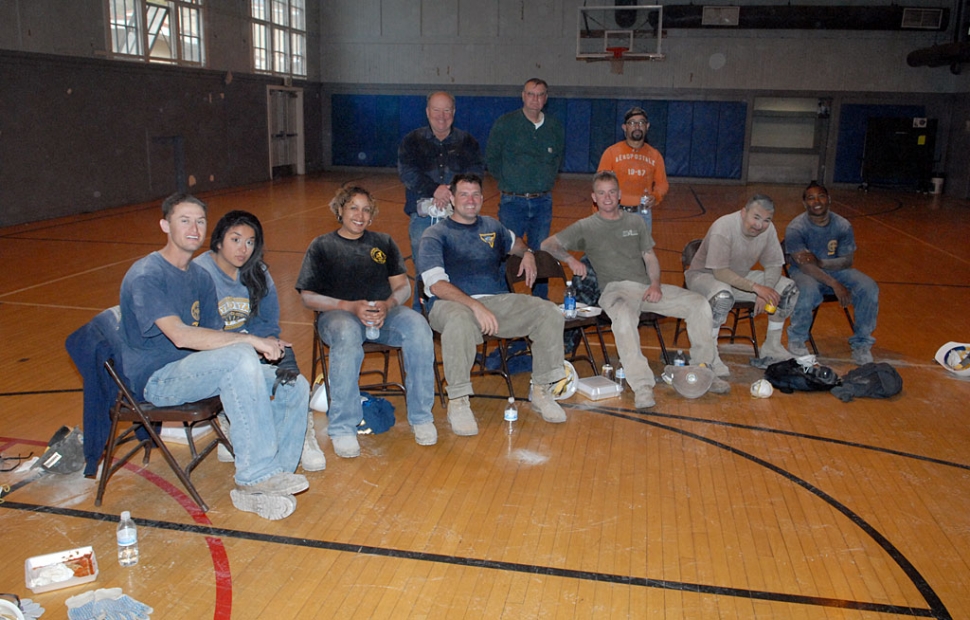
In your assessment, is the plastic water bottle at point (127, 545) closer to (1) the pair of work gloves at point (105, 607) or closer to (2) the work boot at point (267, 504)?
(1) the pair of work gloves at point (105, 607)

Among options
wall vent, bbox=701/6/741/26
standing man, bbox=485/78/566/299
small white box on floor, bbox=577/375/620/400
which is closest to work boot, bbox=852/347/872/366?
small white box on floor, bbox=577/375/620/400

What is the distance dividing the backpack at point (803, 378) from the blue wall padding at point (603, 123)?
56.0ft

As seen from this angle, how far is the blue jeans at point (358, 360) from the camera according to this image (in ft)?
14.8

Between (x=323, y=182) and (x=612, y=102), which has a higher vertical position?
(x=612, y=102)

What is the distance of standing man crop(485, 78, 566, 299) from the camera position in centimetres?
689

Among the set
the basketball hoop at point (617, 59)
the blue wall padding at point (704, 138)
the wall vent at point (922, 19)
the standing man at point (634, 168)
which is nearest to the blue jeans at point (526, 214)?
the standing man at point (634, 168)

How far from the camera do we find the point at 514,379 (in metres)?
5.97

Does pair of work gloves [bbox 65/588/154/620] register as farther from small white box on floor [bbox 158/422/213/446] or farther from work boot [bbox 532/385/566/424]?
work boot [bbox 532/385/566/424]

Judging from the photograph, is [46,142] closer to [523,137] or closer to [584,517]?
[523,137]

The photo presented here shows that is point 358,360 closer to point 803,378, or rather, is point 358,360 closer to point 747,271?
point 803,378

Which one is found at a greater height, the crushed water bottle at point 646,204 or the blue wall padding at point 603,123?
the blue wall padding at point 603,123

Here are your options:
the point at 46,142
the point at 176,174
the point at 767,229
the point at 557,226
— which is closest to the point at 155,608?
the point at 767,229

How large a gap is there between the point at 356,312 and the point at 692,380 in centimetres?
238

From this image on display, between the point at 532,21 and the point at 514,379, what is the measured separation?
1855 centimetres
